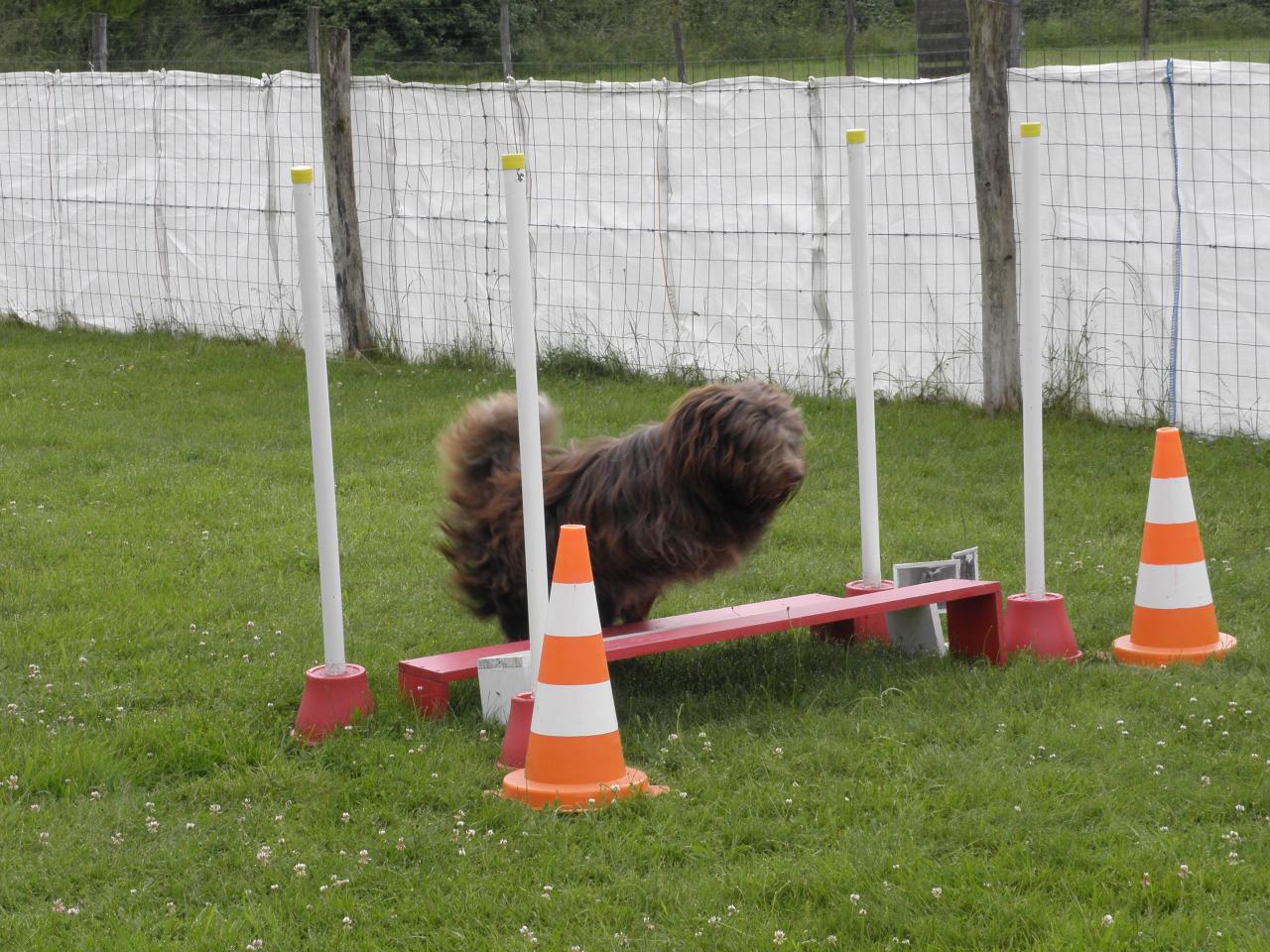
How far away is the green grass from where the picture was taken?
11.3 feet

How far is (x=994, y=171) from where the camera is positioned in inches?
352

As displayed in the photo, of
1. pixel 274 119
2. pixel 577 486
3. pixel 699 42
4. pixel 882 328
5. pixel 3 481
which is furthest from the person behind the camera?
pixel 699 42

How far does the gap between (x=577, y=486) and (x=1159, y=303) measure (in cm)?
515

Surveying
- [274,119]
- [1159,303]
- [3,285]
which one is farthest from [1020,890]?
[3,285]

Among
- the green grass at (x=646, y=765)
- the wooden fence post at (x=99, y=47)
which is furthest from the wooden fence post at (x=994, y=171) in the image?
the wooden fence post at (x=99, y=47)

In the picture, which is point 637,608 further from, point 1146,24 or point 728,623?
point 1146,24

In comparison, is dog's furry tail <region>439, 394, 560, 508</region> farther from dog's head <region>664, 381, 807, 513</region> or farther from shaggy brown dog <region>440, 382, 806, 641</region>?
dog's head <region>664, 381, 807, 513</region>

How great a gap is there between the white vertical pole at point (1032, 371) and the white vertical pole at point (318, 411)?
2.32m

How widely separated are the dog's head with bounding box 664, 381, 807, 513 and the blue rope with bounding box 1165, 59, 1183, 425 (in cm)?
485

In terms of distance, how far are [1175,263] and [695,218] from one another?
10.7 ft

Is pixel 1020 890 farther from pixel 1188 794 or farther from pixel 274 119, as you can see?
pixel 274 119

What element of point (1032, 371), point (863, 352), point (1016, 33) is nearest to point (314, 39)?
point (1016, 33)

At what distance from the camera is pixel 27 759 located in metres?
4.33

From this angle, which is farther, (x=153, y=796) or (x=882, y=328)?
(x=882, y=328)
